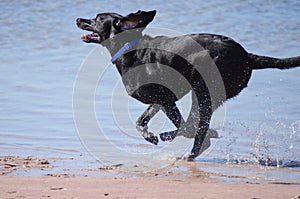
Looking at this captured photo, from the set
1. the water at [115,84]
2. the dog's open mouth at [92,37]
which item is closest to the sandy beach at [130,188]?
the water at [115,84]

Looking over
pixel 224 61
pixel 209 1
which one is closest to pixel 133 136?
pixel 224 61

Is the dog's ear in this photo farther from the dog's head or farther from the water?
the water

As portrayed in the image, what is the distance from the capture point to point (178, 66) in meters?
6.86

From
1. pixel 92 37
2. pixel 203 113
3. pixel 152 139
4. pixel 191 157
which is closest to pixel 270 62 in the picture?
pixel 203 113

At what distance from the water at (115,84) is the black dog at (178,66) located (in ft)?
1.34

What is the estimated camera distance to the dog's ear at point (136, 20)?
7.15 meters

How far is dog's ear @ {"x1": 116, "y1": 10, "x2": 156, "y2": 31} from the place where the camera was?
715 cm

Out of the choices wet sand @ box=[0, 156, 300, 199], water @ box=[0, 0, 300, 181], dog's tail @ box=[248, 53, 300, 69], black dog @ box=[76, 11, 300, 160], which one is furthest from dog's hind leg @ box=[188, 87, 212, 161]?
wet sand @ box=[0, 156, 300, 199]

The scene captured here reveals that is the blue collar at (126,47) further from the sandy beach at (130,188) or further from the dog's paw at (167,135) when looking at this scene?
the sandy beach at (130,188)

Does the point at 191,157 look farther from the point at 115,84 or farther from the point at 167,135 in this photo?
the point at 115,84

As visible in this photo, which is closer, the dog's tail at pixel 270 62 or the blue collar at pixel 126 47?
the dog's tail at pixel 270 62

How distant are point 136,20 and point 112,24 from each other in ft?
1.04

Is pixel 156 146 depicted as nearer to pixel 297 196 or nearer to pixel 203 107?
pixel 203 107

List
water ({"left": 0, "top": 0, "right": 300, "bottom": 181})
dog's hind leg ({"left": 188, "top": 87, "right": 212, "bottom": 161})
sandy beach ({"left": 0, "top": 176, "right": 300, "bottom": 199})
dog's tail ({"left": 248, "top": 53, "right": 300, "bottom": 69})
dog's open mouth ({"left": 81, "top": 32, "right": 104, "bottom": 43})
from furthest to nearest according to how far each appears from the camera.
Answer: dog's open mouth ({"left": 81, "top": 32, "right": 104, "bottom": 43}), water ({"left": 0, "top": 0, "right": 300, "bottom": 181}), dog's hind leg ({"left": 188, "top": 87, "right": 212, "bottom": 161}), dog's tail ({"left": 248, "top": 53, "right": 300, "bottom": 69}), sandy beach ({"left": 0, "top": 176, "right": 300, "bottom": 199})
